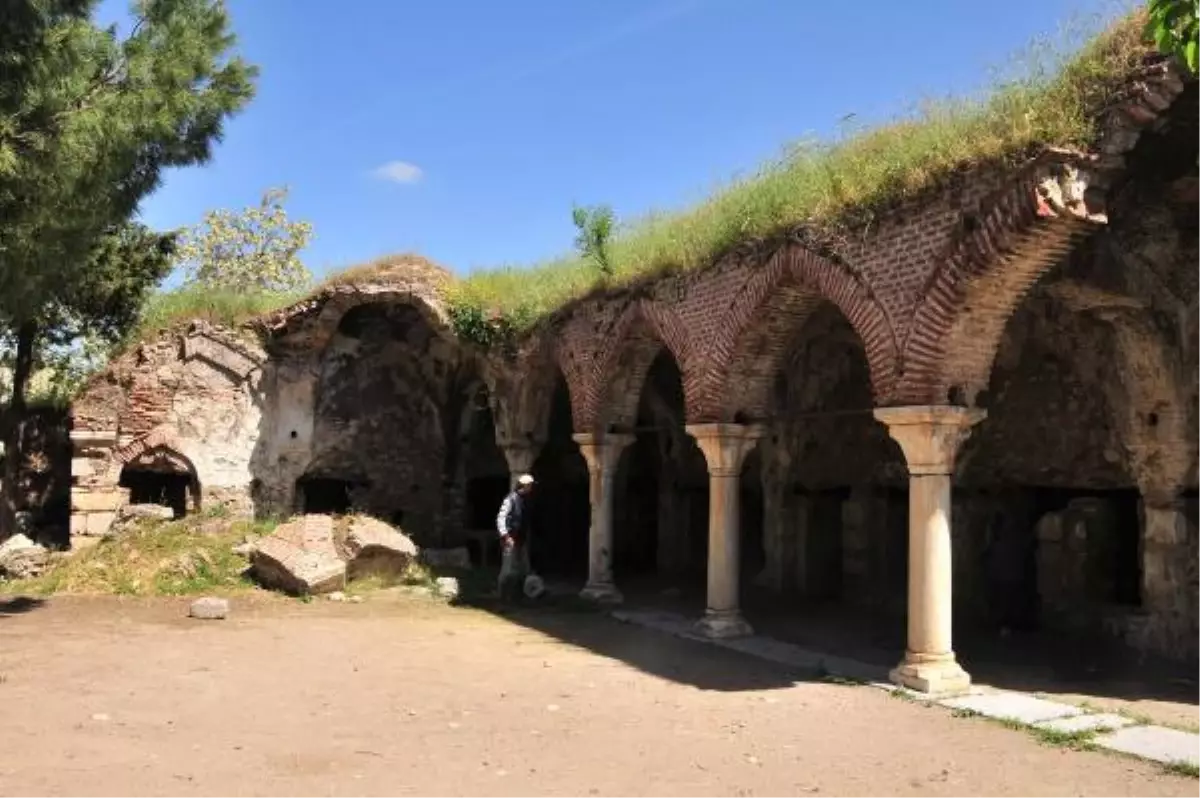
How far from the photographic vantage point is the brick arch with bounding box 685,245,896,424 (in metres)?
9.38

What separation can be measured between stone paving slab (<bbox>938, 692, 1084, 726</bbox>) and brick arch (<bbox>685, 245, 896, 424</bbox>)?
105 inches

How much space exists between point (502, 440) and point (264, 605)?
4.63m

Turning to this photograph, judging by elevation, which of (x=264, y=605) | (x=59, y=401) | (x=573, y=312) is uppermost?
(x=573, y=312)

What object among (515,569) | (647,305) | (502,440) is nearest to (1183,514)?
(647,305)

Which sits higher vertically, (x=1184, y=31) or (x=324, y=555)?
(x=1184, y=31)

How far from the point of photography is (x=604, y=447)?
14.6 metres

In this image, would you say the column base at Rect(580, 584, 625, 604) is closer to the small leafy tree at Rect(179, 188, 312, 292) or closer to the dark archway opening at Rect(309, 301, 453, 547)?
the dark archway opening at Rect(309, 301, 453, 547)

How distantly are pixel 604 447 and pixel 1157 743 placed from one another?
28.1 ft

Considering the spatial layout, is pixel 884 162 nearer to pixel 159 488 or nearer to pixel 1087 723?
pixel 1087 723

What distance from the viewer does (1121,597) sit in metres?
11.2

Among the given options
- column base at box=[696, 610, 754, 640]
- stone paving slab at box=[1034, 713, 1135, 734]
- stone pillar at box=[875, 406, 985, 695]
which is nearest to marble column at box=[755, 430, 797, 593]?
column base at box=[696, 610, 754, 640]

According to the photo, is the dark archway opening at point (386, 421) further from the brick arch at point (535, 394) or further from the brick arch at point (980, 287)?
the brick arch at point (980, 287)

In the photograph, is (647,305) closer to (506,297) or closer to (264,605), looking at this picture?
(506,297)

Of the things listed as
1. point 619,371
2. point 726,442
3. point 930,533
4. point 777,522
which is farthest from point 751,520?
point 930,533
